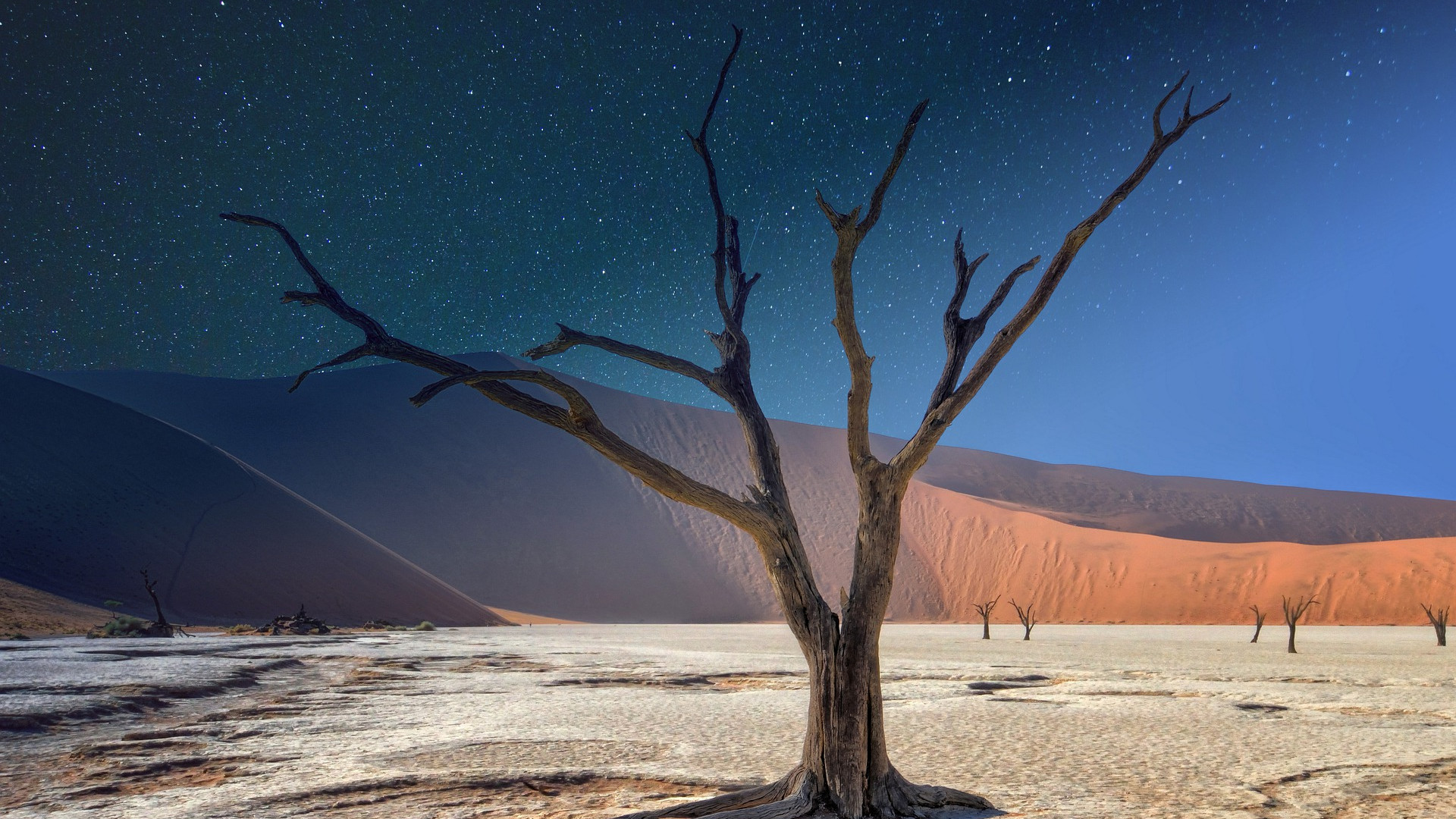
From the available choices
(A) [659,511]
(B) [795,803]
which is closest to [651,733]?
(B) [795,803]

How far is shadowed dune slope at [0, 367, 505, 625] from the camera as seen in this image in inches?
1304

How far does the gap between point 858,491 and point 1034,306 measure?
1516 mm

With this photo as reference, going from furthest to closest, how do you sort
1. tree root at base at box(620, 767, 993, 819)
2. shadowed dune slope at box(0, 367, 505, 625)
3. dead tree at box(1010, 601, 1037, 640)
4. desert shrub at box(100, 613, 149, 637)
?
shadowed dune slope at box(0, 367, 505, 625) < dead tree at box(1010, 601, 1037, 640) < desert shrub at box(100, 613, 149, 637) < tree root at base at box(620, 767, 993, 819)

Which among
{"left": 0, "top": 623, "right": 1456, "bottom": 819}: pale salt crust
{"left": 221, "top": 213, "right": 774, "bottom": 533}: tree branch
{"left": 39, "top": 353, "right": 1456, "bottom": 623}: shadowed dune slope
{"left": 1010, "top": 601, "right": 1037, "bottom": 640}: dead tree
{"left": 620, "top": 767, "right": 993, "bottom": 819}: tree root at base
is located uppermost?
{"left": 39, "top": 353, "right": 1456, "bottom": 623}: shadowed dune slope

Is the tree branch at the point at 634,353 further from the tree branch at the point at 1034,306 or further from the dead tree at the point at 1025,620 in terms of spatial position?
the dead tree at the point at 1025,620

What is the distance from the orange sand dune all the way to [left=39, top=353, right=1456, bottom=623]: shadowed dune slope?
6.9 inches

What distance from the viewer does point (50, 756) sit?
6.60 metres

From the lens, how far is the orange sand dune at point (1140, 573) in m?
46.2

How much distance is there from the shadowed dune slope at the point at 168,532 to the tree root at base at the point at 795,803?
32.8 meters

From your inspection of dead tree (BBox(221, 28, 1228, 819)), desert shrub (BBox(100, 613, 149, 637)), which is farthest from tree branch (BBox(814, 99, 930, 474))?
desert shrub (BBox(100, 613, 149, 637))

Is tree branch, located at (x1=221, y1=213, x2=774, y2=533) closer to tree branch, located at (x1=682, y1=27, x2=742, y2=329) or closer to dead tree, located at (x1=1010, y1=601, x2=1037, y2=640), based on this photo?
tree branch, located at (x1=682, y1=27, x2=742, y2=329)

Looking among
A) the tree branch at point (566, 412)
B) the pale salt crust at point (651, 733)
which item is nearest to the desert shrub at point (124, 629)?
the pale salt crust at point (651, 733)

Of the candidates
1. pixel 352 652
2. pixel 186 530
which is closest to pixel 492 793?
pixel 352 652

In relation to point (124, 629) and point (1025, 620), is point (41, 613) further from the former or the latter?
point (1025, 620)
